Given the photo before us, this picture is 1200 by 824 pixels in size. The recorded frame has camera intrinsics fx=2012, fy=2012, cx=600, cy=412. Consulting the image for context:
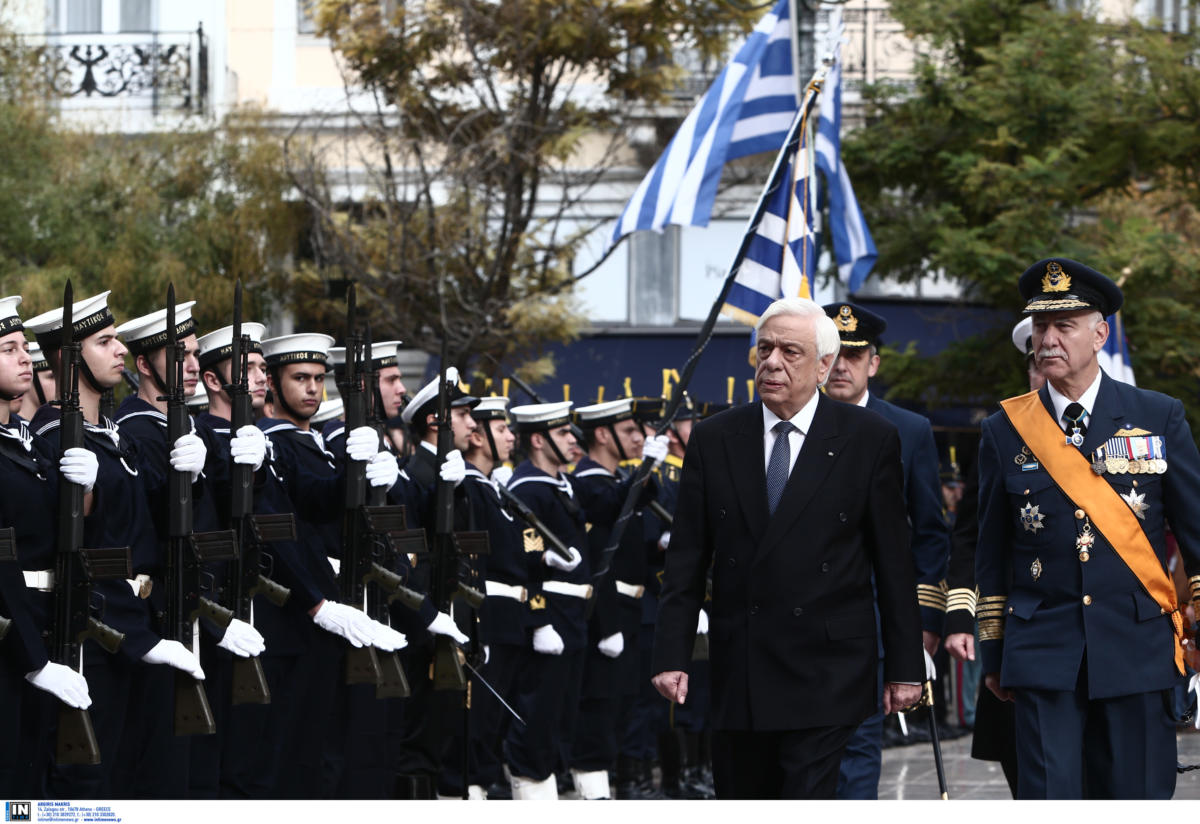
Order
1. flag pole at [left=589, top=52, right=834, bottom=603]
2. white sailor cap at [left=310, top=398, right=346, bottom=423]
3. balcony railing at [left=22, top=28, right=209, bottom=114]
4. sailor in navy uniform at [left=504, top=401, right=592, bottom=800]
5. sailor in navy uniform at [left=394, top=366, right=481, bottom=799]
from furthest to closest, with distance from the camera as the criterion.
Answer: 1. balcony railing at [left=22, top=28, right=209, bottom=114]
2. flag pole at [left=589, top=52, right=834, bottom=603]
3. white sailor cap at [left=310, top=398, right=346, bottom=423]
4. sailor in navy uniform at [left=504, top=401, right=592, bottom=800]
5. sailor in navy uniform at [left=394, top=366, right=481, bottom=799]

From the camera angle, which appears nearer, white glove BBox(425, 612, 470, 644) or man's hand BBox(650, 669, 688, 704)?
man's hand BBox(650, 669, 688, 704)

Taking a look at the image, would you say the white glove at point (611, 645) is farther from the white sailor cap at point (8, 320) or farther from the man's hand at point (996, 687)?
the white sailor cap at point (8, 320)

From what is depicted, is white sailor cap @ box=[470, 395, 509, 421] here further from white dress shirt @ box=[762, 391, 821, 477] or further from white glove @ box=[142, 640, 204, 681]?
white dress shirt @ box=[762, 391, 821, 477]

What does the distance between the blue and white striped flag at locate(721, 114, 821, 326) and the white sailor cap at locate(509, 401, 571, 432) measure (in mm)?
1067

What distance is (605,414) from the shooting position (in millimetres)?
11820

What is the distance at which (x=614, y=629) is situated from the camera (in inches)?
436

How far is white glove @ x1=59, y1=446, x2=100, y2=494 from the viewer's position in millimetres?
6523

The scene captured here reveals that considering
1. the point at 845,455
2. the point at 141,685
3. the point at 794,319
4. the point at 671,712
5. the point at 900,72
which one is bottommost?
the point at 671,712

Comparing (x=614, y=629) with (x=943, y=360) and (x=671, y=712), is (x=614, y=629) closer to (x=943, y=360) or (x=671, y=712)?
(x=671, y=712)

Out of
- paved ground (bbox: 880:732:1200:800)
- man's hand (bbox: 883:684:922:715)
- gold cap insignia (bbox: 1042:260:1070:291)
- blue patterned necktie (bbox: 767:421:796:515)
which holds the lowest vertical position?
paved ground (bbox: 880:732:1200:800)

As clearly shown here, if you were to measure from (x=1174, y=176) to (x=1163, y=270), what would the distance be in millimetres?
1621

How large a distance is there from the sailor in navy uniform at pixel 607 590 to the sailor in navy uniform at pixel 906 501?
10.1ft

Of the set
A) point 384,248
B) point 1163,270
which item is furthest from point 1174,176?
point 384,248

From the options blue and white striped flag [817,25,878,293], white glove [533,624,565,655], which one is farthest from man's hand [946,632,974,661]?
blue and white striped flag [817,25,878,293]
